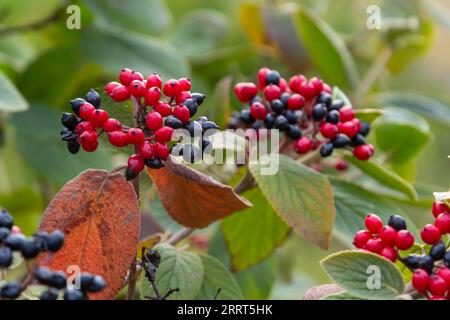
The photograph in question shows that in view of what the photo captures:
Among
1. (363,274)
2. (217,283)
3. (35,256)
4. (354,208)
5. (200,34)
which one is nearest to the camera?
(35,256)

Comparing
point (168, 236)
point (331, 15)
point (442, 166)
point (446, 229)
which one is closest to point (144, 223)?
point (168, 236)

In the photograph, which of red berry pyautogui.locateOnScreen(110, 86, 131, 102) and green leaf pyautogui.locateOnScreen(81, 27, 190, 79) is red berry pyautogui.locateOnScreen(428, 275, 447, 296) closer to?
red berry pyautogui.locateOnScreen(110, 86, 131, 102)

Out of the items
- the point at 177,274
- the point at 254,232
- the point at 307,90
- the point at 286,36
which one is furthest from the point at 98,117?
the point at 286,36

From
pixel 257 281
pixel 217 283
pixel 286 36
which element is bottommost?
→ pixel 257 281

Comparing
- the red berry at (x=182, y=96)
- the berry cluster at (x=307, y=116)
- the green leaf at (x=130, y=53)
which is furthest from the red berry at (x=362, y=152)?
the green leaf at (x=130, y=53)

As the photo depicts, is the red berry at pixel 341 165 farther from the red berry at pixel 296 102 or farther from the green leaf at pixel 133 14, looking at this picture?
the green leaf at pixel 133 14

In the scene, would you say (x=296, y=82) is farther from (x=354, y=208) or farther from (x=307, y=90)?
(x=354, y=208)
